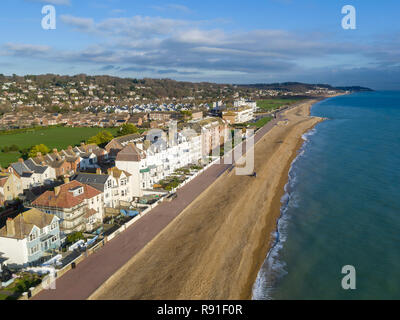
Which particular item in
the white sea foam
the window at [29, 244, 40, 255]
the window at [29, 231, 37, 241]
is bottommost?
the white sea foam

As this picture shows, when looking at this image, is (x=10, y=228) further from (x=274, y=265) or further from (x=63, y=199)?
(x=274, y=265)

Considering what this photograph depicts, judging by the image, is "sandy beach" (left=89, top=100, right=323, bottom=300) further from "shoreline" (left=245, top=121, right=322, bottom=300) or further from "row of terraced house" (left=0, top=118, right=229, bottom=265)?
"row of terraced house" (left=0, top=118, right=229, bottom=265)

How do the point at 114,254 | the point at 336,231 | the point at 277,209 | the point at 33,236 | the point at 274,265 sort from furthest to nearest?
1. the point at 277,209
2. the point at 336,231
3. the point at 274,265
4. the point at 114,254
5. the point at 33,236

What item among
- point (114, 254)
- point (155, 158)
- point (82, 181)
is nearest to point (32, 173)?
point (82, 181)

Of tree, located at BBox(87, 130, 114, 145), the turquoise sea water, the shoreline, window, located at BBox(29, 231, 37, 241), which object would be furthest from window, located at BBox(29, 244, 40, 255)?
tree, located at BBox(87, 130, 114, 145)
